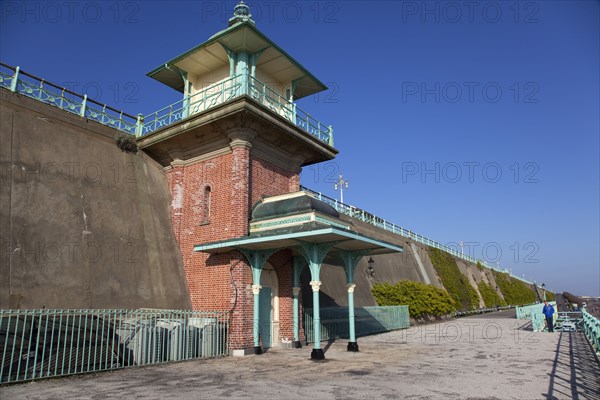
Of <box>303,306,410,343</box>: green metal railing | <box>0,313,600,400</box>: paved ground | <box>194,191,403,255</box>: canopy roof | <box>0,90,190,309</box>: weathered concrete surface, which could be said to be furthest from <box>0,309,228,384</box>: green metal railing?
<box>303,306,410,343</box>: green metal railing

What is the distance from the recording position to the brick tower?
14961 mm

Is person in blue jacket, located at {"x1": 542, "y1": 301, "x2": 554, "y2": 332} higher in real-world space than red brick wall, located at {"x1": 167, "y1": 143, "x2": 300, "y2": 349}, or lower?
lower

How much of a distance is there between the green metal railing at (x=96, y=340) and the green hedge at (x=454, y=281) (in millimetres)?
31587

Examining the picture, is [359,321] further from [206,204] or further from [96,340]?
[96,340]

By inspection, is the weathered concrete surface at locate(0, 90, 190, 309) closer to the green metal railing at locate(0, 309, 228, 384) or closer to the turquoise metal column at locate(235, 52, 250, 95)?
the green metal railing at locate(0, 309, 228, 384)

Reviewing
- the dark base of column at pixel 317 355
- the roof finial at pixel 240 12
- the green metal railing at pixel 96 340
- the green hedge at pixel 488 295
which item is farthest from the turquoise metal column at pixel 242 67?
the green hedge at pixel 488 295

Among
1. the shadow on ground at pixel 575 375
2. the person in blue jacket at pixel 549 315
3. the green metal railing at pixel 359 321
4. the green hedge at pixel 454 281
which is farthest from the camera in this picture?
the green hedge at pixel 454 281

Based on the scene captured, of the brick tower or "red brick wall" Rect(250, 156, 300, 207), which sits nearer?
the brick tower

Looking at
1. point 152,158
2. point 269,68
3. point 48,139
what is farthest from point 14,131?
point 269,68

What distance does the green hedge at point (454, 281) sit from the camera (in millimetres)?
40812

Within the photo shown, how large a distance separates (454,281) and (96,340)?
125ft

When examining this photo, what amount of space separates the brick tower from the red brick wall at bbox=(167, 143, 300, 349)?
0.03 metres

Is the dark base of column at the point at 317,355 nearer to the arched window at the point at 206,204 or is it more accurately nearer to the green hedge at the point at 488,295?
the arched window at the point at 206,204

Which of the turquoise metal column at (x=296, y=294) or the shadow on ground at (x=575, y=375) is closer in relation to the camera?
the shadow on ground at (x=575, y=375)
